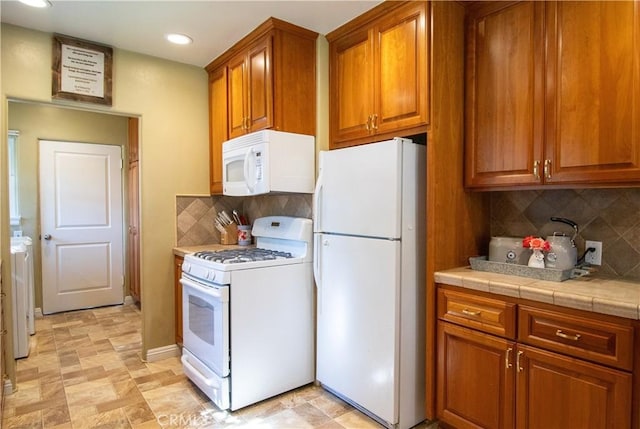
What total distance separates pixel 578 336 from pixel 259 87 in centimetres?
227

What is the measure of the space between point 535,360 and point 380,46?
1.82 metres

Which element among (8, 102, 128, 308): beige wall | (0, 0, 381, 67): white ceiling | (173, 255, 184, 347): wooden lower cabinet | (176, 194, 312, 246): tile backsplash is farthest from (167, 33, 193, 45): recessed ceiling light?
(8, 102, 128, 308): beige wall

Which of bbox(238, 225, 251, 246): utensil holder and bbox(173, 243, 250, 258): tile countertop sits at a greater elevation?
bbox(238, 225, 251, 246): utensil holder

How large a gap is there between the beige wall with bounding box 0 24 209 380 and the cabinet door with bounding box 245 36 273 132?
769 mm

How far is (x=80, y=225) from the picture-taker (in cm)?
436

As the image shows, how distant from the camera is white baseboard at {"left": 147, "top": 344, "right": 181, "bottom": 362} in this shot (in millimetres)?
3012

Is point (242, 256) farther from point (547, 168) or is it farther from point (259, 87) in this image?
point (547, 168)

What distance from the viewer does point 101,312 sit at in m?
4.34

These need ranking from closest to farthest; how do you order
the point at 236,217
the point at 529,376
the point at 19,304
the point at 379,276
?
the point at 529,376 → the point at 379,276 → the point at 19,304 → the point at 236,217

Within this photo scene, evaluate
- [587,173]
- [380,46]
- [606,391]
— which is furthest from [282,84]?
[606,391]

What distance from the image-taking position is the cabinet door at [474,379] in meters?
1.73

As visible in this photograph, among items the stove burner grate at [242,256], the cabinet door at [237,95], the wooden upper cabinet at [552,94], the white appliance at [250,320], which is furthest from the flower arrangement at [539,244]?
the cabinet door at [237,95]

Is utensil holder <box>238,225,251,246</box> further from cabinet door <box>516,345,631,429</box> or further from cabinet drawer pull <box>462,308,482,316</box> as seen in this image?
cabinet door <box>516,345,631,429</box>

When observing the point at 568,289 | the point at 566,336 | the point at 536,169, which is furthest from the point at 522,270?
the point at 536,169
